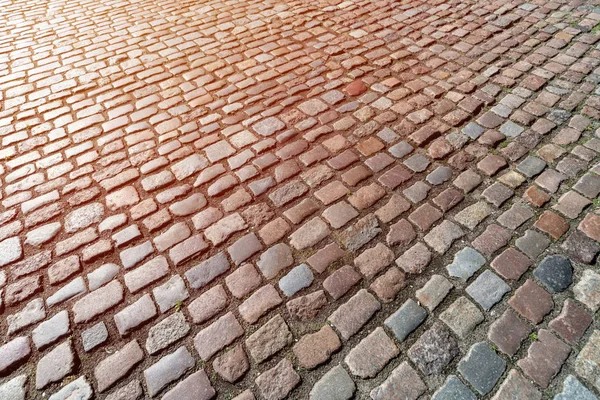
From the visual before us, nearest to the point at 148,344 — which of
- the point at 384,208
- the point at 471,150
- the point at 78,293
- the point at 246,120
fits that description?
the point at 78,293

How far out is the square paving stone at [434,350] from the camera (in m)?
1.87

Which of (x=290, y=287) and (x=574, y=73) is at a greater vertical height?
(x=574, y=73)

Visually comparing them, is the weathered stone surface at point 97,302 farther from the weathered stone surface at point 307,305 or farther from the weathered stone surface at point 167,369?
the weathered stone surface at point 307,305

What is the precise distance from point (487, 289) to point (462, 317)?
25cm

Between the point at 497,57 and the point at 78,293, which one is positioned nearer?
the point at 78,293

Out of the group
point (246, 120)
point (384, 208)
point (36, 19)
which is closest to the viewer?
point (384, 208)

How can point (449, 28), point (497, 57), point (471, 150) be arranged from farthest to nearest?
point (449, 28)
point (497, 57)
point (471, 150)

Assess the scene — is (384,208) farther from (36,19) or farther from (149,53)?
(36,19)

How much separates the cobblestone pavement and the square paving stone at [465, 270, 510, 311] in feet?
0.07

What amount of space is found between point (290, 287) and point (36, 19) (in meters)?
5.93

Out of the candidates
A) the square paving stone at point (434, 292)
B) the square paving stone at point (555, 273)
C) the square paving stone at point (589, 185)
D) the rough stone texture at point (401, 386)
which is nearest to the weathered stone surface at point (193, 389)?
the rough stone texture at point (401, 386)

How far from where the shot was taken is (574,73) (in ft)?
11.8

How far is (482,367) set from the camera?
6.05 ft

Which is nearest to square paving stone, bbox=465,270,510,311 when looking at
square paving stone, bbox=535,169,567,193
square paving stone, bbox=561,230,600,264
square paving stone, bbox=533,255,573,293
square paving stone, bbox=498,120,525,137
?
square paving stone, bbox=533,255,573,293
